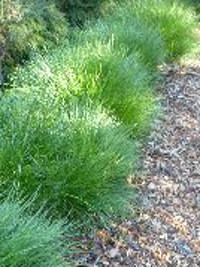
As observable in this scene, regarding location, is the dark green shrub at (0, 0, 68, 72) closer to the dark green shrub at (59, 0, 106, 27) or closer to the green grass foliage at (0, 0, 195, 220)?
the green grass foliage at (0, 0, 195, 220)

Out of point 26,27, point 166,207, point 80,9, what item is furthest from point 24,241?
point 80,9

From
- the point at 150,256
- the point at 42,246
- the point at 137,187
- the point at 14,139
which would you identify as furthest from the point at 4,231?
the point at 137,187

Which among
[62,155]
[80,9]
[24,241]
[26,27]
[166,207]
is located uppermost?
[24,241]

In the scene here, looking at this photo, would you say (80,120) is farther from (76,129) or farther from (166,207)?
(166,207)

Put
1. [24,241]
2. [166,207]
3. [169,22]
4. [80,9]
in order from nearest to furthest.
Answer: [24,241] → [166,207] → [169,22] → [80,9]

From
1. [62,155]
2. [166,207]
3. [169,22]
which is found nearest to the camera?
[62,155]

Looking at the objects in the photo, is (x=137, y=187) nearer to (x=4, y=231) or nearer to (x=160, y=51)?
(x=4, y=231)

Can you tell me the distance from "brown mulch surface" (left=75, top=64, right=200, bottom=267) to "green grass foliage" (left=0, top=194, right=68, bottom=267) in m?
0.64

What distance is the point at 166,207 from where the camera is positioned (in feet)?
14.9

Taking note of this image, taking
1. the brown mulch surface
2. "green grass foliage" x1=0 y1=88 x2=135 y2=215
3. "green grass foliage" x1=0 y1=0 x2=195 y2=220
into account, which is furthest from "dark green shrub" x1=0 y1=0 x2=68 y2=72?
"green grass foliage" x1=0 y1=88 x2=135 y2=215

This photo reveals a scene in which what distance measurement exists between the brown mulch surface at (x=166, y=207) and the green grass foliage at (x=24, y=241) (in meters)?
0.64

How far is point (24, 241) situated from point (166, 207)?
6.49 ft

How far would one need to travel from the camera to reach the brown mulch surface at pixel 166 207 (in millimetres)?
3816

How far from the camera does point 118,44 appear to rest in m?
6.63
